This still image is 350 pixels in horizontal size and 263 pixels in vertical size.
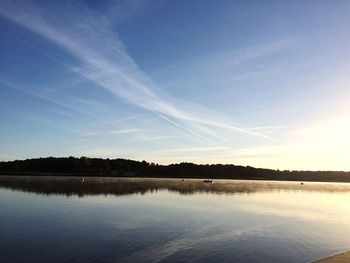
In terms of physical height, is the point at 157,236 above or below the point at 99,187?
below

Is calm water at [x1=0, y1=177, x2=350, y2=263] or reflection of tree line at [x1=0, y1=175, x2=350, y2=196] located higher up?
reflection of tree line at [x1=0, y1=175, x2=350, y2=196]

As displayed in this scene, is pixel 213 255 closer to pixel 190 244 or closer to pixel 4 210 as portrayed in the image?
pixel 190 244

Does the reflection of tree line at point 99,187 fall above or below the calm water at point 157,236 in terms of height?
above

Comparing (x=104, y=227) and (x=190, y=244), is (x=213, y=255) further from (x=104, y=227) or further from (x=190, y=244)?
(x=104, y=227)

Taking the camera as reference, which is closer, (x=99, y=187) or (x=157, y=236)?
(x=157, y=236)

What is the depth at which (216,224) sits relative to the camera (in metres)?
39.8

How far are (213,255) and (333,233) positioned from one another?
56.3 ft

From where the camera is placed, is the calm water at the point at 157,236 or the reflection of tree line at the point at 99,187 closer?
the calm water at the point at 157,236

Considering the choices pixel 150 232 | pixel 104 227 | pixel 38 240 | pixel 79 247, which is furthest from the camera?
pixel 104 227

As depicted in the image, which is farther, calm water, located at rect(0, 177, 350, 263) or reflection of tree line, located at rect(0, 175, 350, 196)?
reflection of tree line, located at rect(0, 175, 350, 196)

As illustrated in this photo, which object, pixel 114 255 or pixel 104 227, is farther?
pixel 104 227

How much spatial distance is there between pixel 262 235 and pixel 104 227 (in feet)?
43.8

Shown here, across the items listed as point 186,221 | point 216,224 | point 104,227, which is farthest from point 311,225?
point 104,227

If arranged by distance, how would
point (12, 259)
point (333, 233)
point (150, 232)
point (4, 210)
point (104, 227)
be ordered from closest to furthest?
point (12, 259)
point (150, 232)
point (104, 227)
point (333, 233)
point (4, 210)
